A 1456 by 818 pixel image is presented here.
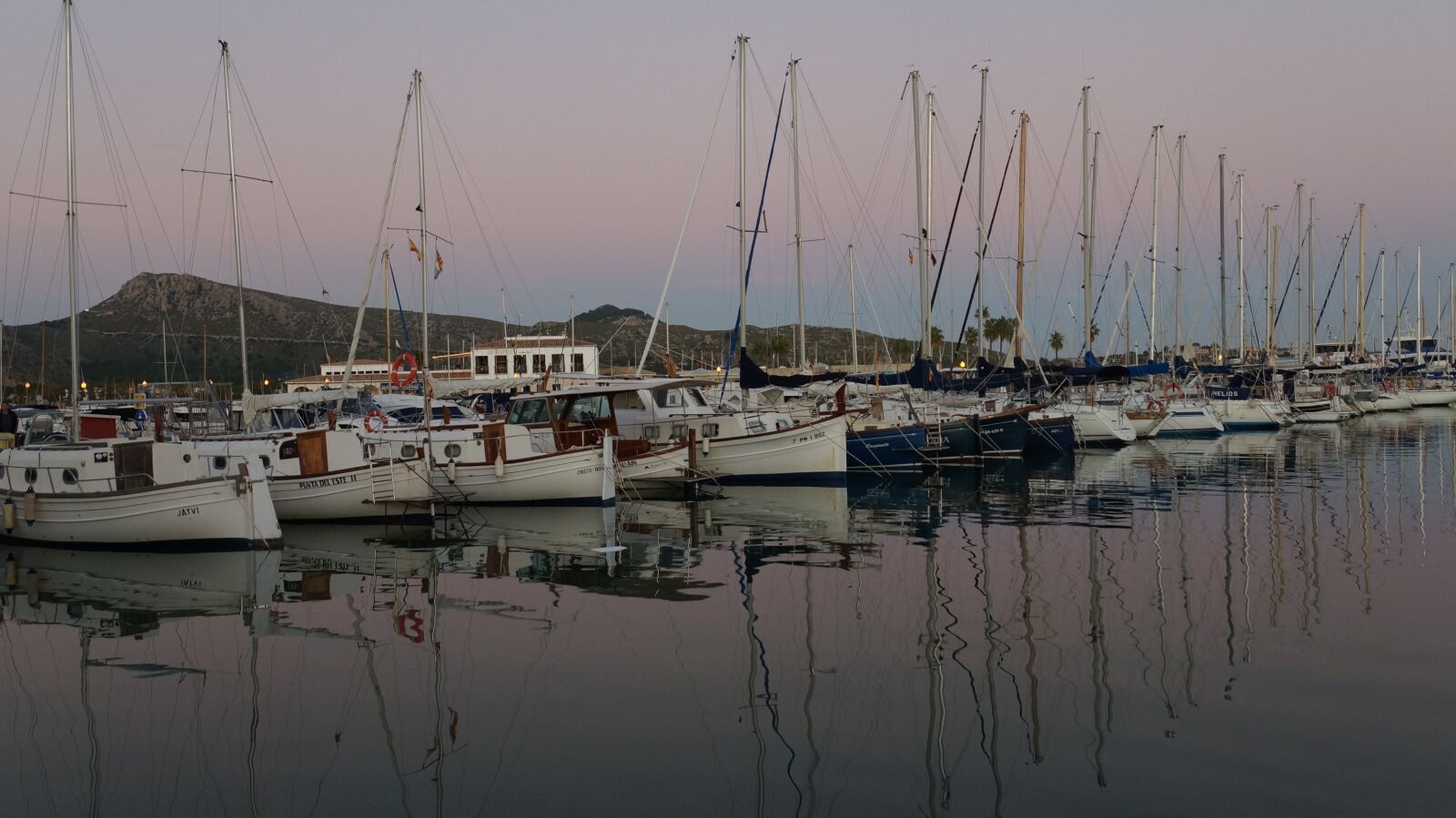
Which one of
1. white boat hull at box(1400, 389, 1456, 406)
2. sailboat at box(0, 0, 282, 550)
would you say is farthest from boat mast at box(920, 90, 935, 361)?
white boat hull at box(1400, 389, 1456, 406)

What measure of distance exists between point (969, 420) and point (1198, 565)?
885 inches

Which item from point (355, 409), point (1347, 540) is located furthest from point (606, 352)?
point (1347, 540)

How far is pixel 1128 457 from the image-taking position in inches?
1647

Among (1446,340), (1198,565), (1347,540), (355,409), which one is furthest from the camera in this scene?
(1446,340)

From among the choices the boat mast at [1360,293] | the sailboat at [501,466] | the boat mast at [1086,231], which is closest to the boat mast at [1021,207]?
the boat mast at [1086,231]

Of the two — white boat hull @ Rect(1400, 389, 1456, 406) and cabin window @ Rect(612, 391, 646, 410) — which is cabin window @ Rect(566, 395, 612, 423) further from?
white boat hull @ Rect(1400, 389, 1456, 406)

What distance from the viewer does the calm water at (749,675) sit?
348 inches

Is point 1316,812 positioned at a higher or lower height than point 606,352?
lower

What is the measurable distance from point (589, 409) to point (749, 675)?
797 inches

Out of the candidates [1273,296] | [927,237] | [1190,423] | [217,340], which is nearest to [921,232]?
[927,237]

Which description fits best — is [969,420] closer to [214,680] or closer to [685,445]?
[685,445]

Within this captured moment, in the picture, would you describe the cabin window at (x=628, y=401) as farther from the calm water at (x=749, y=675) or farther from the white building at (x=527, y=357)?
the white building at (x=527, y=357)

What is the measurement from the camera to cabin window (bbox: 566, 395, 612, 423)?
31.4 m

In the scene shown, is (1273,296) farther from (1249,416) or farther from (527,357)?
(527,357)
